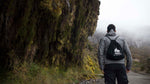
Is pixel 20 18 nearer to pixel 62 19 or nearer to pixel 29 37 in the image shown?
pixel 29 37

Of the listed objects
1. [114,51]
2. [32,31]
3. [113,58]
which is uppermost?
[32,31]

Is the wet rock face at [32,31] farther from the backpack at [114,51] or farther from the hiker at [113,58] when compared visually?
the backpack at [114,51]

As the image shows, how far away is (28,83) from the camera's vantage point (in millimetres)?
5605

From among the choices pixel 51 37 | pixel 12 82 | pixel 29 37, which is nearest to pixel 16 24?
pixel 29 37

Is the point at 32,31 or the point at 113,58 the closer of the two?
the point at 113,58

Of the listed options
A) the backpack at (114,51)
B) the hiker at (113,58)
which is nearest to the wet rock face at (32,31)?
the hiker at (113,58)

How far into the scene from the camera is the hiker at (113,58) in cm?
351

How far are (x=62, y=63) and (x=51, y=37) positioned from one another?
2.71 meters

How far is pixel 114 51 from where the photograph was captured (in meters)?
3.59

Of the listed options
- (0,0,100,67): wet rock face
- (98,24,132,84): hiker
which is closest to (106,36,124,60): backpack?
(98,24,132,84): hiker

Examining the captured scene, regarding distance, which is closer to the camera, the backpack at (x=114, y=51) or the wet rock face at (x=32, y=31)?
the backpack at (x=114, y=51)

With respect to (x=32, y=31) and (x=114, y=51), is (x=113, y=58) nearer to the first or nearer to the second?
(x=114, y=51)

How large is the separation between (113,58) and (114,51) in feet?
0.62

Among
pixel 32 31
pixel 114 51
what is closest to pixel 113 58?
pixel 114 51
